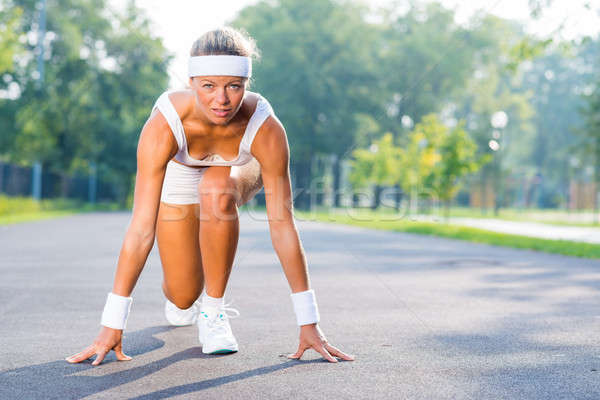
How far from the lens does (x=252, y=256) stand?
430 inches

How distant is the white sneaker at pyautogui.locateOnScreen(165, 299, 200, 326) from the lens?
4.89 metres

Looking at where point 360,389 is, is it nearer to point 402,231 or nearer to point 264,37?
point 402,231

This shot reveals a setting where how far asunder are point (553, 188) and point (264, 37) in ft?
144

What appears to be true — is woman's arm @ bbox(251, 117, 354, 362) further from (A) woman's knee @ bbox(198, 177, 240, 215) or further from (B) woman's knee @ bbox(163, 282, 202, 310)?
(B) woman's knee @ bbox(163, 282, 202, 310)

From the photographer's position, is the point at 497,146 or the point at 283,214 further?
the point at 497,146

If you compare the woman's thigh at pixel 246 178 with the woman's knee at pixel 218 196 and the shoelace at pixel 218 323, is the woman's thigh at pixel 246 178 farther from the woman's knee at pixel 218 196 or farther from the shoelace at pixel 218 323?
the shoelace at pixel 218 323

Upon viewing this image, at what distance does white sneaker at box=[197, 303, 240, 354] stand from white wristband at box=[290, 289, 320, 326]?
0.45m

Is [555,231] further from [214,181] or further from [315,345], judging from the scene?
[315,345]

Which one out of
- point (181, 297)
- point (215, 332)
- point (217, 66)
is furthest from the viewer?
point (181, 297)

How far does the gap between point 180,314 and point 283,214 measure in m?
1.33

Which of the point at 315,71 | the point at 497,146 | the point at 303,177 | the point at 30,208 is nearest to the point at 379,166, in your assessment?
the point at 497,146

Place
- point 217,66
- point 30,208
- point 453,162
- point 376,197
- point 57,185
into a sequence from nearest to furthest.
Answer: point 217,66 → point 453,162 → point 30,208 → point 57,185 → point 376,197

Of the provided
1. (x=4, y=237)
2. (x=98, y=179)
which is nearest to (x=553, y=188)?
(x=98, y=179)

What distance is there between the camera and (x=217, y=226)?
4332 mm
